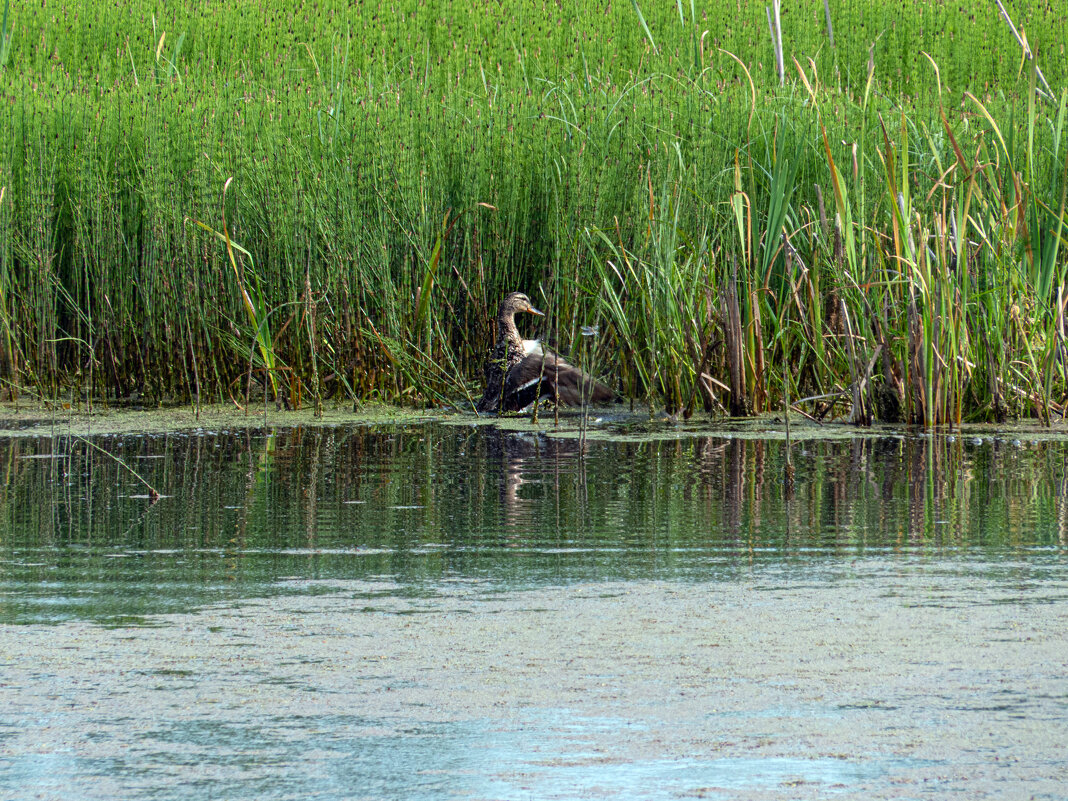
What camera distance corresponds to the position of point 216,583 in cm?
285

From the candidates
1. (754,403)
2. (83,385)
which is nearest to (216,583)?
(754,403)

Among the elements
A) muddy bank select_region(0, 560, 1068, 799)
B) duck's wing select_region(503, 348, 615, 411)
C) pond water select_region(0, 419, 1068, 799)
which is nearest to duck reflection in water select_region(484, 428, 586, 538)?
pond water select_region(0, 419, 1068, 799)

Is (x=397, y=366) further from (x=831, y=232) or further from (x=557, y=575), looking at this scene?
(x=557, y=575)

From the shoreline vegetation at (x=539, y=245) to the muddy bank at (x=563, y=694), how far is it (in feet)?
9.34

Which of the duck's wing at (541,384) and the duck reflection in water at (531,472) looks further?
the duck's wing at (541,384)

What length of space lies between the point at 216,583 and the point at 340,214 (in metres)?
3.72

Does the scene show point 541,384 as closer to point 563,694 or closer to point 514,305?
point 514,305

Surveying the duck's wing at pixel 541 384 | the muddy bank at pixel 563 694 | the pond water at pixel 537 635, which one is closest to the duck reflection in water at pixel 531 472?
the pond water at pixel 537 635

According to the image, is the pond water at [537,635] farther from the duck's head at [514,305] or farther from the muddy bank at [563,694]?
the duck's head at [514,305]

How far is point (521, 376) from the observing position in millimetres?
6020

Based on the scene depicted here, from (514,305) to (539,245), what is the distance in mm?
477

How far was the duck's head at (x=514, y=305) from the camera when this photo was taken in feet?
20.6

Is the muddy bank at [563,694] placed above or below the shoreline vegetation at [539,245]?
below

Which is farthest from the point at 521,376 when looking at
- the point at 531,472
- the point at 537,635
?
the point at 537,635
